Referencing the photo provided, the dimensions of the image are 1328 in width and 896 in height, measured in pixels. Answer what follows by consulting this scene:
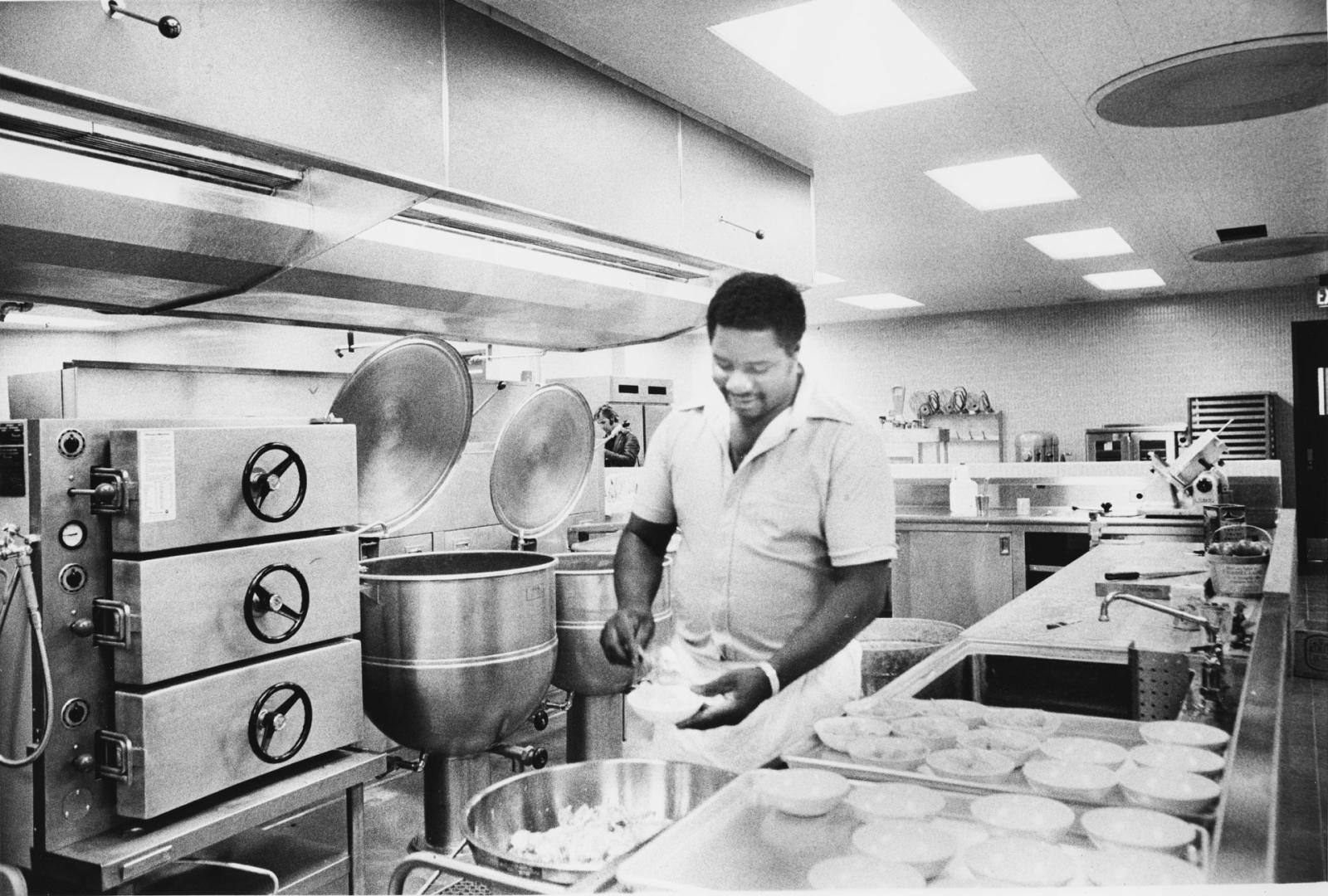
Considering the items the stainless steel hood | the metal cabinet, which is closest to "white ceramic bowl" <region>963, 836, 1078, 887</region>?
the stainless steel hood

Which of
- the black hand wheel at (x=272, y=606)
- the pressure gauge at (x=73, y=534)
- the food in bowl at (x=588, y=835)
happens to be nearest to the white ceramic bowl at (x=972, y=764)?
the food in bowl at (x=588, y=835)

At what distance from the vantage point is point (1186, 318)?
965cm

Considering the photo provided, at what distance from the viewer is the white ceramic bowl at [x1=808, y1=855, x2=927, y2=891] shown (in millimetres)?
1089

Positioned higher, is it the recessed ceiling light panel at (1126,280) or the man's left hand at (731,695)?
the recessed ceiling light panel at (1126,280)

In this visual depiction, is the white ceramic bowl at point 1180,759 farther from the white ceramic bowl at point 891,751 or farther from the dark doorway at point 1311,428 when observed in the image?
the dark doorway at point 1311,428

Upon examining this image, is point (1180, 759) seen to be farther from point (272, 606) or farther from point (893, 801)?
point (272, 606)

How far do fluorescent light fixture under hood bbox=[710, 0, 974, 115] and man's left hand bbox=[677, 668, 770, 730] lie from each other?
2087 mm

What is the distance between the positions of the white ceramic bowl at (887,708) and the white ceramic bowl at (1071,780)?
31cm

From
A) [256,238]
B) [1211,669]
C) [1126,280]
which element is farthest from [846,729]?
[1126,280]

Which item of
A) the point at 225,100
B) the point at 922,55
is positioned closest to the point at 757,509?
the point at 225,100

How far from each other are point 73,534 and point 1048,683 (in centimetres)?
228

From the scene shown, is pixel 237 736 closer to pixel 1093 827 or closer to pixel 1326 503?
pixel 1093 827

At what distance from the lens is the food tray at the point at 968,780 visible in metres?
1.34

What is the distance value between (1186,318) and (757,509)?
9378 mm
